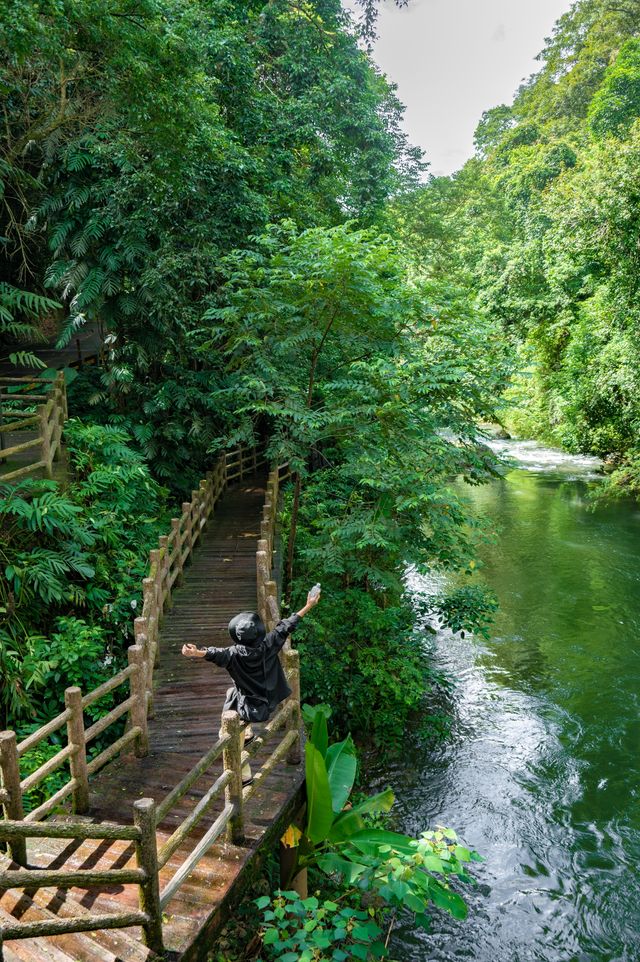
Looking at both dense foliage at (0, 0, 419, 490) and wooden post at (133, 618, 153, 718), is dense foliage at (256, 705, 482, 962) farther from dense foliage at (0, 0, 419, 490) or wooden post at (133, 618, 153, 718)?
dense foliage at (0, 0, 419, 490)

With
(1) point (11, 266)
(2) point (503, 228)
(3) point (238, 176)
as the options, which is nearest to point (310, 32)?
(3) point (238, 176)

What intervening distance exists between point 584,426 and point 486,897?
68.3 ft

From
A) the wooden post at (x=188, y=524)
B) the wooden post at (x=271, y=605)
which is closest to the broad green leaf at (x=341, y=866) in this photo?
the wooden post at (x=271, y=605)

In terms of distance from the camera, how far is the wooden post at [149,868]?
3.52m

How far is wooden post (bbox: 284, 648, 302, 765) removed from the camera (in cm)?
605

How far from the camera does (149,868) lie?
357 cm

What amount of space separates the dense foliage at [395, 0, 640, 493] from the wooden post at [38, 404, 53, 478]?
703 centimetres

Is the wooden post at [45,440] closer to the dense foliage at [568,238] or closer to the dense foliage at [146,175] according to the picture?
the dense foliage at [146,175]

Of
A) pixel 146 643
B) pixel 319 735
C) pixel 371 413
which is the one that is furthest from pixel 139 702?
pixel 371 413

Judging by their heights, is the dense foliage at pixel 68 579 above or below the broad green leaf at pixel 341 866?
above

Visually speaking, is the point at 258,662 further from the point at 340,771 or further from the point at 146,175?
the point at 146,175

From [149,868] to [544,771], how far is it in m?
7.57

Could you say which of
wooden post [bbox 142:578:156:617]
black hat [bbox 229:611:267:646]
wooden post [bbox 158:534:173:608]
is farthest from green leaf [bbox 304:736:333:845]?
wooden post [bbox 158:534:173:608]

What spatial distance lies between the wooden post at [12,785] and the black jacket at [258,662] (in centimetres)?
163
